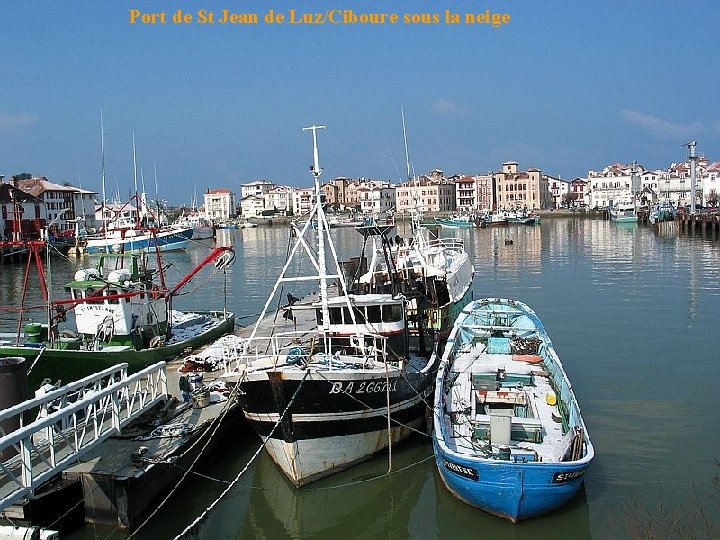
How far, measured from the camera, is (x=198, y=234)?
414 feet

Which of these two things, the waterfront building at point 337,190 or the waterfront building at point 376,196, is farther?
the waterfront building at point 337,190

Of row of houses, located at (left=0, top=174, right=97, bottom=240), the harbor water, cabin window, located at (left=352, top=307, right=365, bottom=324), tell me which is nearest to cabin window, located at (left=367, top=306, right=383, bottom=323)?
cabin window, located at (left=352, top=307, right=365, bottom=324)

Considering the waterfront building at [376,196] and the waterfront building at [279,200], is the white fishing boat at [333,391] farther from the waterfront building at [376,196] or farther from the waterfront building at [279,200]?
the waterfront building at [279,200]

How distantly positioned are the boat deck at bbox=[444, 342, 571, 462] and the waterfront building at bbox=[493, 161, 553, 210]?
14859cm

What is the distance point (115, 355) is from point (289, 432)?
279 inches

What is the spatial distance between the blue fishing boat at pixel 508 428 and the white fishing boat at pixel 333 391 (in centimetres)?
117

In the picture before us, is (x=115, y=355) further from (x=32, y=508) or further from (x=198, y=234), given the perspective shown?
(x=198, y=234)

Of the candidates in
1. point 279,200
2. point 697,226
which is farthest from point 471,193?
point 697,226

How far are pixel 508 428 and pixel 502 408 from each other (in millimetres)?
2447

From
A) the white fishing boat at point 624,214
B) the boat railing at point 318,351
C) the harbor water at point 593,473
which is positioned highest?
the white fishing boat at point 624,214

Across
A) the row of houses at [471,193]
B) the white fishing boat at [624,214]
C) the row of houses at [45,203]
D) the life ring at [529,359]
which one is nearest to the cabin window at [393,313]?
→ the life ring at [529,359]

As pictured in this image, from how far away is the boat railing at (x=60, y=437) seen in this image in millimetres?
9977

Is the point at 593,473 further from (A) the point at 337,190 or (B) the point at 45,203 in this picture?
(A) the point at 337,190

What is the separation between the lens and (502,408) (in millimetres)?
14969
